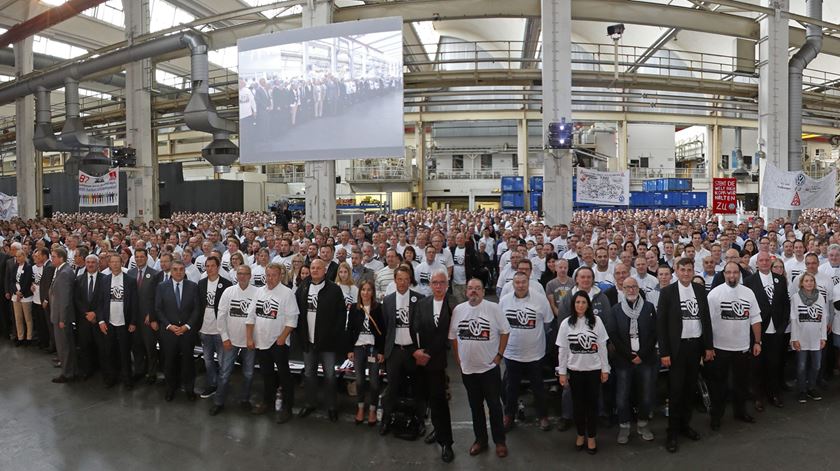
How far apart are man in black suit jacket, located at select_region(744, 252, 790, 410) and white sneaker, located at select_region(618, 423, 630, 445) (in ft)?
5.46

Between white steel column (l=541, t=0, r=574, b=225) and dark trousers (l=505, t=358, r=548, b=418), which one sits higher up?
white steel column (l=541, t=0, r=574, b=225)

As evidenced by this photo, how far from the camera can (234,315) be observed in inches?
205

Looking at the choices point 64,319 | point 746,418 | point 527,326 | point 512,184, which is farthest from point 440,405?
point 512,184

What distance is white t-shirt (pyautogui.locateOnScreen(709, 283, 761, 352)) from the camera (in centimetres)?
466

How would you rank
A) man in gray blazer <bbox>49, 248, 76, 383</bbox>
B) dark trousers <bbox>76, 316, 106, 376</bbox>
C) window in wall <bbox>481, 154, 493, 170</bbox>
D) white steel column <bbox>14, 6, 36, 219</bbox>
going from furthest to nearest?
1. window in wall <bbox>481, 154, 493, 170</bbox>
2. white steel column <bbox>14, 6, 36, 219</bbox>
3. man in gray blazer <bbox>49, 248, 76, 383</bbox>
4. dark trousers <bbox>76, 316, 106, 376</bbox>

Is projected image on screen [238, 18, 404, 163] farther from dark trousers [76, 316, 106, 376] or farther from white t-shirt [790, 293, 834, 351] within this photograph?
white t-shirt [790, 293, 834, 351]

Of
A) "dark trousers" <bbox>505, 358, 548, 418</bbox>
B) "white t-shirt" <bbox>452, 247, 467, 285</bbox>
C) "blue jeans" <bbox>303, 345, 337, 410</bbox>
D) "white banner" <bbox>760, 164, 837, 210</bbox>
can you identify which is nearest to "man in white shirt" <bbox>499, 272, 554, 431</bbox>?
"dark trousers" <bbox>505, 358, 548, 418</bbox>

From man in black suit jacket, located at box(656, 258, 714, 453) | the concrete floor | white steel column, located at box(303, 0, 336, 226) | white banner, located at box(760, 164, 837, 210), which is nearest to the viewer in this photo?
the concrete floor

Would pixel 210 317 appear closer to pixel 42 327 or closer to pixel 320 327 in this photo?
pixel 320 327

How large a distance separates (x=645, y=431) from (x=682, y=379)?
60cm

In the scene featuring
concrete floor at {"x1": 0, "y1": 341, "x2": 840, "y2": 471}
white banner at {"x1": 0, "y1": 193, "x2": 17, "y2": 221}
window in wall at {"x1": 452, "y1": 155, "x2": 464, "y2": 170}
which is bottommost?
concrete floor at {"x1": 0, "y1": 341, "x2": 840, "y2": 471}

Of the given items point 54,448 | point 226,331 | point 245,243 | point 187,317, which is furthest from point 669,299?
point 245,243

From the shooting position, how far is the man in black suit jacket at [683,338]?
440 cm

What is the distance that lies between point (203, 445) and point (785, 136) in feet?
58.3
